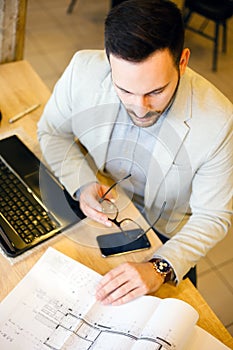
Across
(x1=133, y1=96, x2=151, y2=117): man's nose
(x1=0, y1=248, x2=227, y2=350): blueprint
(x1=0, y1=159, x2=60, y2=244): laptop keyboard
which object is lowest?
(x1=0, y1=248, x2=227, y2=350): blueprint

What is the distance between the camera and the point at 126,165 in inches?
45.8

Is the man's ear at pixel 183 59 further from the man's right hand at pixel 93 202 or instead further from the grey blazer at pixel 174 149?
the man's right hand at pixel 93 202

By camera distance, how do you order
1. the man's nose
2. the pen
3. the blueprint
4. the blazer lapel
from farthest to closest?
the pen, the blazer lapel, the man's nose, the blueprint

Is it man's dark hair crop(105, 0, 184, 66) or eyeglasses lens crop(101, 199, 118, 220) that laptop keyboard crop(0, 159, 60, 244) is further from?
man's dark hair crop(105, 0, 184, 66)

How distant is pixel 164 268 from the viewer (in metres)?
1.05

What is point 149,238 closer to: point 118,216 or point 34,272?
point 118,216

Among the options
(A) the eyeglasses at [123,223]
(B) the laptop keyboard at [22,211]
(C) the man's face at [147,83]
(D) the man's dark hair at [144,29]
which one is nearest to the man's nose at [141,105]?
(C) the man's face at [147,83]

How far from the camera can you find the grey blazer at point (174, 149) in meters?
1.12

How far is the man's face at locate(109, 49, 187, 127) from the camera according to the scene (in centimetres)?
97

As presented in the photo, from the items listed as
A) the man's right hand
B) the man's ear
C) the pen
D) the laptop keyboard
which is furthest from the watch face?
the pen

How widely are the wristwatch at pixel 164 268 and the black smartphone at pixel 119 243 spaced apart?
2.0 inches

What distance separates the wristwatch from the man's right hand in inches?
5.7

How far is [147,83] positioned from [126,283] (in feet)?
1.43

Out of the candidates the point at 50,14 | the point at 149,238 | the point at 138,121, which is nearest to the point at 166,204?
the point at 149,238
